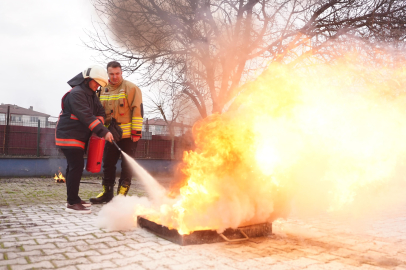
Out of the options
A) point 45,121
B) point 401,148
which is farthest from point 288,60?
point 45,121

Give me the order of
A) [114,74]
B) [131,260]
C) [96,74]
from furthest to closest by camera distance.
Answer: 1. [114,74]
2. [96,74]
3. [131,260]

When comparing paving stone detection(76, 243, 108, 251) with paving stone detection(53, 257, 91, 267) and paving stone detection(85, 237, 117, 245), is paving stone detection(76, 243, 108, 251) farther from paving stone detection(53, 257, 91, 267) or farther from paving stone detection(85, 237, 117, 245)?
paving stone detection(53, 257, 91, 267)

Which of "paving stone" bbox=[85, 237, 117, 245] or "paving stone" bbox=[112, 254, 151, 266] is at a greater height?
"paving stone" bbox=[112, 254, 151, 266]

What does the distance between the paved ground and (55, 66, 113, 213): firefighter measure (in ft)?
1.88

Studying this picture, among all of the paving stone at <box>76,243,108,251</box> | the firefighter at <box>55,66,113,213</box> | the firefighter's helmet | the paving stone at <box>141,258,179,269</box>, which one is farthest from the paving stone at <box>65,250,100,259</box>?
the firefighter's helmet

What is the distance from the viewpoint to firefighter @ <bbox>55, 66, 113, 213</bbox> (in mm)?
4949

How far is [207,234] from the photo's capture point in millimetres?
3576

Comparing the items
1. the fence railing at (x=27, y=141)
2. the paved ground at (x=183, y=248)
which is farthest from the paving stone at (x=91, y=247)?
the fence railing at (x=27, y=141)

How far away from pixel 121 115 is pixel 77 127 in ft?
3.17

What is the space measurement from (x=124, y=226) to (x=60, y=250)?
1.05 metres

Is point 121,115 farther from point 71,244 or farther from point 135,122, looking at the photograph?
point 71,244

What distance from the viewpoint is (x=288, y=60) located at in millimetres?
7984

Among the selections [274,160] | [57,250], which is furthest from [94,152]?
[274,160]

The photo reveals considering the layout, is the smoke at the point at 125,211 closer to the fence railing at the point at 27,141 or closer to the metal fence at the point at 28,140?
the metal fence at the point at 28,140
